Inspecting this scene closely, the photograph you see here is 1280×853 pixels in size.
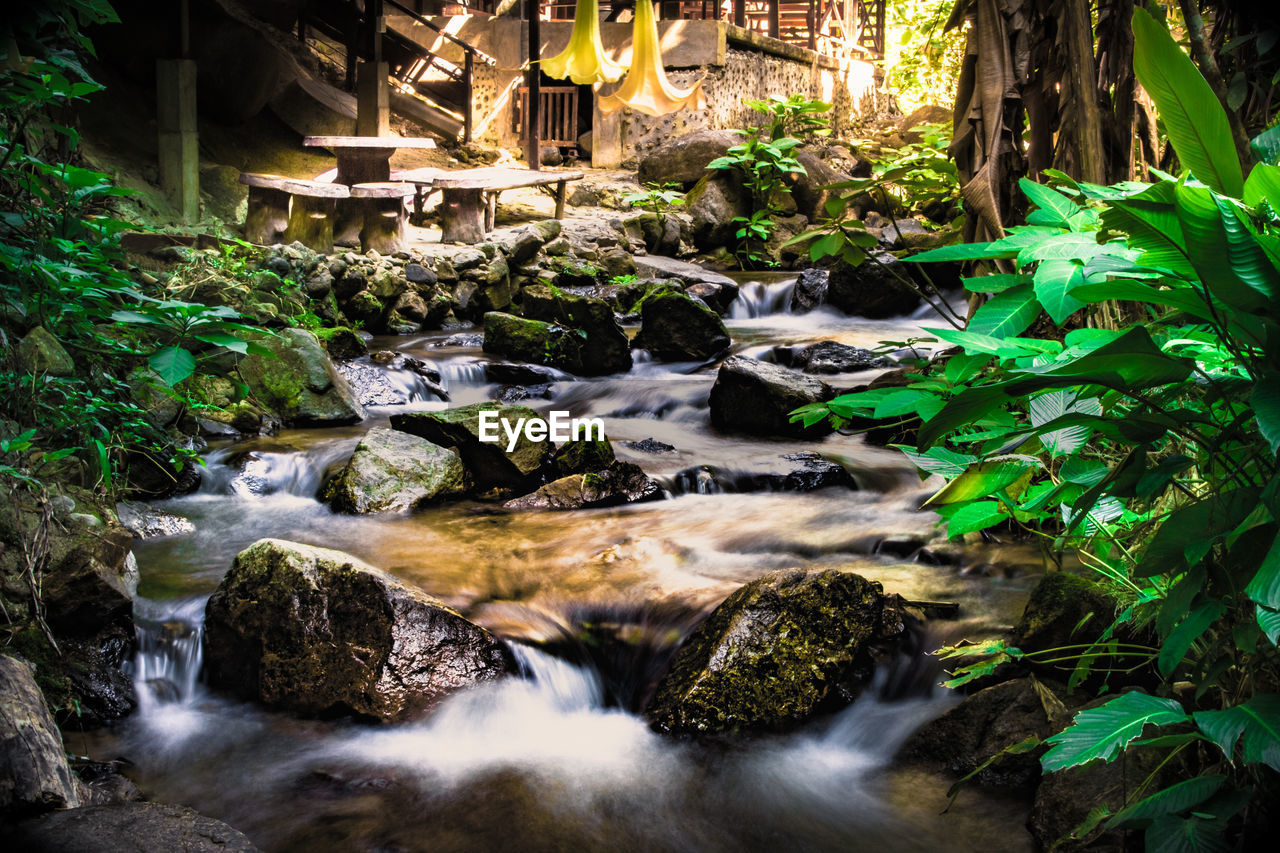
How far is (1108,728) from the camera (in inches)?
51.2

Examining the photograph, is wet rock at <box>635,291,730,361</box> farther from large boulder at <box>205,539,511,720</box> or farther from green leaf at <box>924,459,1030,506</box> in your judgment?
green leaf at <box>924,459,1030,506</box>

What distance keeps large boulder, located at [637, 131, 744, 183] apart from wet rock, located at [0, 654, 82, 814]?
13408mm

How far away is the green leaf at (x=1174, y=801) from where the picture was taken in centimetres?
127

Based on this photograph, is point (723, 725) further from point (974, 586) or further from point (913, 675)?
point (974, 586)

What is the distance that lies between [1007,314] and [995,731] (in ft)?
5.53

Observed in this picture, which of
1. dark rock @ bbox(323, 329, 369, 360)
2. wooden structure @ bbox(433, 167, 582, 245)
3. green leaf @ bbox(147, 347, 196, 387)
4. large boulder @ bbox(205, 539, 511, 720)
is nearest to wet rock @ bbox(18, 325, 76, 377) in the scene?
green leaf @ bbox(147, 347, 196, 387)

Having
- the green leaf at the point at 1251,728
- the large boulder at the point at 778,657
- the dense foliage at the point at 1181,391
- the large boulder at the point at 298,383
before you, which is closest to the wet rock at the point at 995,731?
the large boulder at the point at 778,657

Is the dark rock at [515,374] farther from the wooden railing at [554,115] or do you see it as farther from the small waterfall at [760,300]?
the wooden railing at [554,115]

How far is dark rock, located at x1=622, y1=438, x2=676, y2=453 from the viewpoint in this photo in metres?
6.22

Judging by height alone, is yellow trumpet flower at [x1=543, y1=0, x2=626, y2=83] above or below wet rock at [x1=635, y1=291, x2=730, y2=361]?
above

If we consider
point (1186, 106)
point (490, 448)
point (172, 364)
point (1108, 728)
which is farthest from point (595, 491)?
point (1186, 106)

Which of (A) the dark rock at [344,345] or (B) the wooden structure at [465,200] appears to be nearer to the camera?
(A) the dark rock at [344,345]

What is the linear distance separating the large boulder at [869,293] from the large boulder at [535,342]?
366cm

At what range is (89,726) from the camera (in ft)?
10.1
